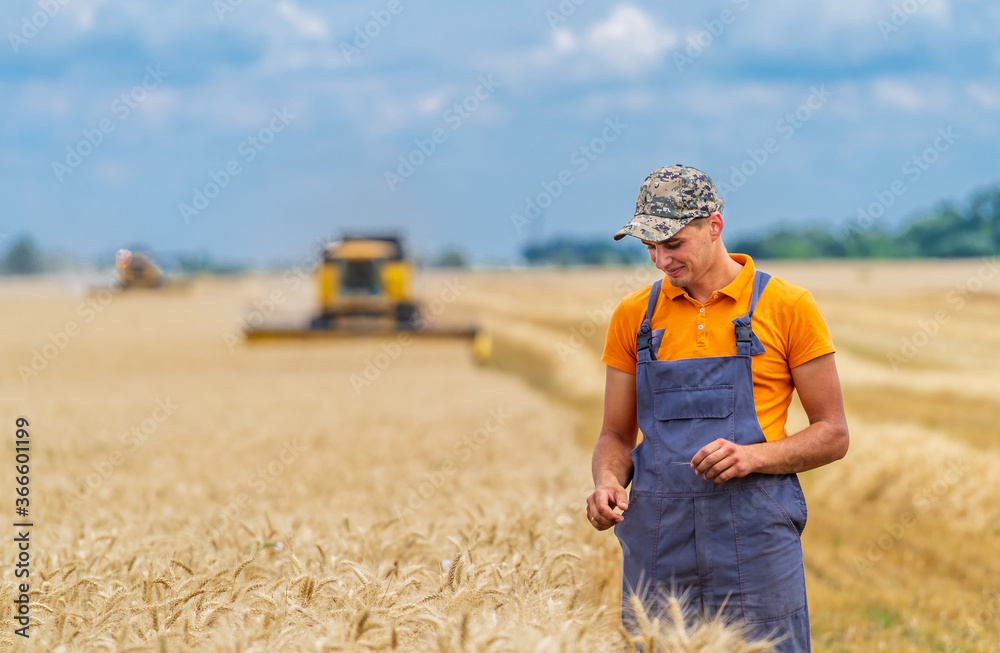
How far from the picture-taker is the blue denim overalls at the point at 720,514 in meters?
2.81

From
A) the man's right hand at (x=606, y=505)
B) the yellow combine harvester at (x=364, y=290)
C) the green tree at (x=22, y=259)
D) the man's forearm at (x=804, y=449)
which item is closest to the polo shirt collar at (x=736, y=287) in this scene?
the man's forearm at (x=804, y=449)

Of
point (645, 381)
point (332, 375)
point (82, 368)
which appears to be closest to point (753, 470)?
point (645, 381)

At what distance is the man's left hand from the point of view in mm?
2680

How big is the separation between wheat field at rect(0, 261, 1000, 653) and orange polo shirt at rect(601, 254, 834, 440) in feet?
2.39

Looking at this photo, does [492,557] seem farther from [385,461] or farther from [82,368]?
[82,368]

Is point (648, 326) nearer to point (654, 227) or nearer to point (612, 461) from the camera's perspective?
point (654, 227)

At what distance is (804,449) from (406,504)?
14.5 feet

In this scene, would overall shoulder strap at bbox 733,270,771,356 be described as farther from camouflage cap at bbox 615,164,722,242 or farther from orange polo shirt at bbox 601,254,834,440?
camouflage cap at bbox 615,164,722,242

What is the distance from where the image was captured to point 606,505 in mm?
2887

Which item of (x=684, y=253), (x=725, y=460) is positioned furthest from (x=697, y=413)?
(x=684, y=253)

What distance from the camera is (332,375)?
18.1 metres

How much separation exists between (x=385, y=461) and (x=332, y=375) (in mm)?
8740

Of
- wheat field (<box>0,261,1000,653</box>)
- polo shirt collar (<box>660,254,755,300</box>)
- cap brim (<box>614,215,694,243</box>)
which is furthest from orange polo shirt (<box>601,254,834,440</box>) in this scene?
wheat field (<box>0,261,1000,653</box>)

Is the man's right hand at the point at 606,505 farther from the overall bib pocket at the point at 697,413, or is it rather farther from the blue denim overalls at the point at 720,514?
the overall bib pocket at the point at 697,413
